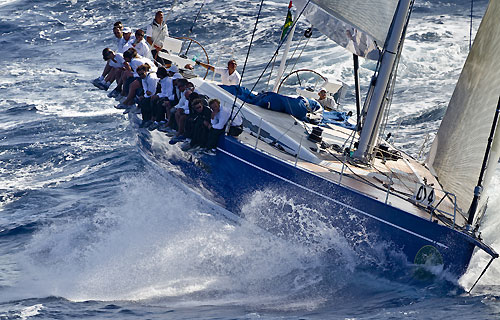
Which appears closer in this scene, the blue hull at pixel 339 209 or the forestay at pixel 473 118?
the blue hull at pixel 339 209

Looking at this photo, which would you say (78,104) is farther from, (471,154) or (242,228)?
(471,154)

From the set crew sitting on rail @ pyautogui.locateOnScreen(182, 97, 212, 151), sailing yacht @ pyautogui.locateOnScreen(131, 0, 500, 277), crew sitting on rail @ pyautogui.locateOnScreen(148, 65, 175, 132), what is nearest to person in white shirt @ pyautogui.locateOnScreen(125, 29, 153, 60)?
sailing yacht @ pyautogui.locateOnScreen(131, 0, 500, 277)

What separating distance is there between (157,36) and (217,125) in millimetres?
4370

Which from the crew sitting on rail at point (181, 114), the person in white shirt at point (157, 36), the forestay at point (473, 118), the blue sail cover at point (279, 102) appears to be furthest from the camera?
the person in white shirt at point (157, 36)

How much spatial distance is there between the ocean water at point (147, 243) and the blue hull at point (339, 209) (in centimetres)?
19

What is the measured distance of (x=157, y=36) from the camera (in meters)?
15.0

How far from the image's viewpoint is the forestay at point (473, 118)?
10.3m

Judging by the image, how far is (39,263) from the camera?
1130 centimetres

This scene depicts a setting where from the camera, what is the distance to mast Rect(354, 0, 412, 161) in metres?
11.1

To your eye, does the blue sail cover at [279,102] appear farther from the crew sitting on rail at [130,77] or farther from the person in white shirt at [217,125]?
Answer: the crew sitting on rail at [130,77]

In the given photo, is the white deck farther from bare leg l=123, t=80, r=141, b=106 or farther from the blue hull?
bare leg l=123, t=80, r=141, b=106

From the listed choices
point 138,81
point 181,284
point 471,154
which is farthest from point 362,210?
point 138,81

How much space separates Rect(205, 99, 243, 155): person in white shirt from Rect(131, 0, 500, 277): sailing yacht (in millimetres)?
113

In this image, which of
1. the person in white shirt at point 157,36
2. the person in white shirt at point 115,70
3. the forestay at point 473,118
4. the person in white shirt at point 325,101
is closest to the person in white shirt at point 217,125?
the person in white shirt at point 115,70
